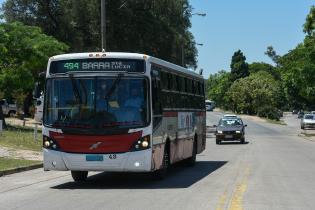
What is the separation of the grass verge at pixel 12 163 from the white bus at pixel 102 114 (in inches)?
180

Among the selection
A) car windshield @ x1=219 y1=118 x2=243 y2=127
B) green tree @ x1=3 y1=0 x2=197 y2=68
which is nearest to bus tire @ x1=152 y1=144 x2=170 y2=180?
car windshield @ x1=219 y1=118 x2=243 y2=127

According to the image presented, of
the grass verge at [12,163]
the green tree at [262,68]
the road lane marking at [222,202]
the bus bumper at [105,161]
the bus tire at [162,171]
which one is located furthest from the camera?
the green tree at [262,68]

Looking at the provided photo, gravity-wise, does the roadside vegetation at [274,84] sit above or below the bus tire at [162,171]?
above

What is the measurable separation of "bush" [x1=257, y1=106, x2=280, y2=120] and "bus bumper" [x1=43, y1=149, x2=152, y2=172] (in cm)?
9339

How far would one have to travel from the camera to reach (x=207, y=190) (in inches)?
579

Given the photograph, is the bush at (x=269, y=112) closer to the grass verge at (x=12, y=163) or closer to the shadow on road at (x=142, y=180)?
the grass verge at (x=12, y=163)

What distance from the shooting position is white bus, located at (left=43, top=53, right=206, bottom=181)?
1530cm

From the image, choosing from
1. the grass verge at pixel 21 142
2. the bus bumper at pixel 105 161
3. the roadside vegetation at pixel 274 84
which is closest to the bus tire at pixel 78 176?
the bus bumper at pixel 105 161

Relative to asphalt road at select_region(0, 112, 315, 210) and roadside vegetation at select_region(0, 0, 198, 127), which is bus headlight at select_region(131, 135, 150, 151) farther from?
roadside vegetation at select_region(0, 0, 198, 127)

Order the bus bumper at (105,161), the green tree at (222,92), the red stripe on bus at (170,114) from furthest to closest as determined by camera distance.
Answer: the green tree at (222,92), the red stripe on bus at (170,114), the bus bumper at (105,161)

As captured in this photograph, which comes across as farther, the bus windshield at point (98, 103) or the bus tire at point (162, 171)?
the bus tire at point (162, 171)

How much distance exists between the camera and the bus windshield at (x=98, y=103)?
15414 mm

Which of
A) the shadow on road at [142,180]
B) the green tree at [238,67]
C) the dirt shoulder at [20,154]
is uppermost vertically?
the green tree at [238,67]

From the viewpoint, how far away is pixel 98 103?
15.5 m
